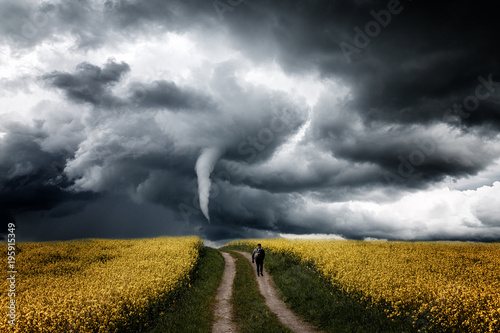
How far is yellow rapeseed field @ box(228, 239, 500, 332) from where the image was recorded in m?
10.5

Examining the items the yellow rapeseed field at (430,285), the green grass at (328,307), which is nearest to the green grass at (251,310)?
the green grass at (328,307)

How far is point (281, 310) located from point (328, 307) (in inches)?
115

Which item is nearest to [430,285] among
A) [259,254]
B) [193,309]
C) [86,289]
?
[193,309]

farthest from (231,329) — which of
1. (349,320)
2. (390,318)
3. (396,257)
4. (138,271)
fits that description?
(396,257)

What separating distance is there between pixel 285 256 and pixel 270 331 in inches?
667

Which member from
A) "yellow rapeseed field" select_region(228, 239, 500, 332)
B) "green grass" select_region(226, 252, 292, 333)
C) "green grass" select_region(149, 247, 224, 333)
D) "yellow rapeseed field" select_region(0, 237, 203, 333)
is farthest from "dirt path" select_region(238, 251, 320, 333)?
"yellow rapeseed field" select_region(0, 237, 203, 333)

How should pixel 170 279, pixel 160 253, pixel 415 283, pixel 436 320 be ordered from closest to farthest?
1. pixel 436 320
2. pixel 415 283
3. pixel 170 279
4. pixel 160 253

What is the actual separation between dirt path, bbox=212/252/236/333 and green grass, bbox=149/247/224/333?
0.35 m

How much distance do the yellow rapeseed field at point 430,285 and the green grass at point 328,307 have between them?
0.46 meters

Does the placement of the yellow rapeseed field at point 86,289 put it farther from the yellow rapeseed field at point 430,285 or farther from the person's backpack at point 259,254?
the yellow rapeseed field at point 430,285

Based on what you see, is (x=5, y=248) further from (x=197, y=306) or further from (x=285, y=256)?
(x=285, y=256)

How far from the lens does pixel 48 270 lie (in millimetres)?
19188

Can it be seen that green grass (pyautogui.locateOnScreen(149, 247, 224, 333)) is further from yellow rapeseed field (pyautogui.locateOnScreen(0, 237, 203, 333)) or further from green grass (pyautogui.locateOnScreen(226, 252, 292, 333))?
green grass (pyautogui.locateOnScreen(226, 252, 292, 333))

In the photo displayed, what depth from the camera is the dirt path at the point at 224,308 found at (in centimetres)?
1349
